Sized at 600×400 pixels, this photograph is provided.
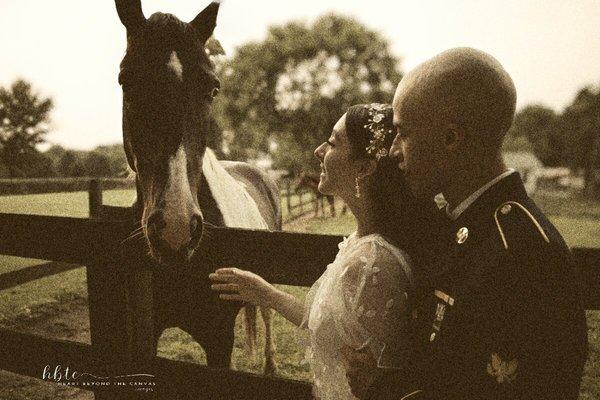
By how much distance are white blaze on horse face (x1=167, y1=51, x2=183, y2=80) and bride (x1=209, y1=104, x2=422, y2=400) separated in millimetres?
1116

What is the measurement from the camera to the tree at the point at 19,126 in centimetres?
686

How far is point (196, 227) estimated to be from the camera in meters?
1.96

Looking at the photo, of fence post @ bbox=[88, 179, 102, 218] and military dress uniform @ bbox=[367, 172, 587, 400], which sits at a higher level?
military dress uniform @ bbox=[367, 172, 587, 400]

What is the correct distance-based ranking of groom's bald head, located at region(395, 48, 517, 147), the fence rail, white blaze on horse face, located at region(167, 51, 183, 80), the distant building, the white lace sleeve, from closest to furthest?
groom's bald head, located at region(395, 48, 517, 147) < the white lace sleeve < white blaze on horse face, located at region(167, 51, 183, 80) < the fence rail < the distant building

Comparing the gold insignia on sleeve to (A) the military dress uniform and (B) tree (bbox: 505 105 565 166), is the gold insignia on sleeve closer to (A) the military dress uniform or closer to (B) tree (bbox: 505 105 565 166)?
(A) the military dress uniform

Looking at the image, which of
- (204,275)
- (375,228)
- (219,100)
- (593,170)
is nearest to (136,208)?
(204,275)

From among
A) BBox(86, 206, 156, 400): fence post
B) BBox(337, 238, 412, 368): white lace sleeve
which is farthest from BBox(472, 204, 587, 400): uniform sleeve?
BBox(86, 206, 156, 400): fence post

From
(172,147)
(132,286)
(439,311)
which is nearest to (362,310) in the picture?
(439,311)

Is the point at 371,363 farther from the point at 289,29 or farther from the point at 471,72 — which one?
the point at 289,29

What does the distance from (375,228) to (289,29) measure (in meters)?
34.7

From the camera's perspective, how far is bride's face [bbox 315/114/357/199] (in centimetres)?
135

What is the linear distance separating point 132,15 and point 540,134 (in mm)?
104966

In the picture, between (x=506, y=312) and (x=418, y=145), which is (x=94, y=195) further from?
(x=506, y=312)

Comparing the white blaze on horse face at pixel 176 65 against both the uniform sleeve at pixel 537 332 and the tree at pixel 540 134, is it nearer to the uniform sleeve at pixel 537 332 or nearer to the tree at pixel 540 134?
the uniform sleeve at pixel 537 332
